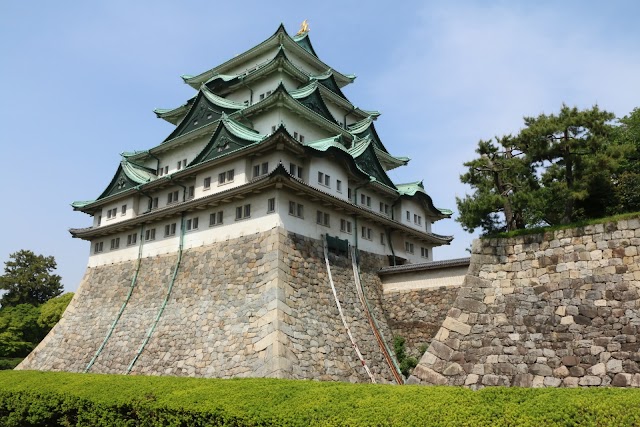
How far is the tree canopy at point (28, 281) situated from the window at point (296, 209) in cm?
4534

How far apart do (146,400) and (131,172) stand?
25.3 meters

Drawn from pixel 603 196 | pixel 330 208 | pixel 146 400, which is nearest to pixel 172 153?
pixel 330 208

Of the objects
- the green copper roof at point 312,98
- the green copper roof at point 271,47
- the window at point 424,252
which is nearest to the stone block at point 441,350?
the window at point 424,252

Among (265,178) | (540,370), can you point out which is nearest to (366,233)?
(265,178)

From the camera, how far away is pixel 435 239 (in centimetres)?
3400

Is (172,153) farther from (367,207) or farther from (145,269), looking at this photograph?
(367,207)

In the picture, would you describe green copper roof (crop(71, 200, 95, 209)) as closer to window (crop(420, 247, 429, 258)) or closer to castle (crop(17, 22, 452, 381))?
castle (crop(17, 22, 452, 381))

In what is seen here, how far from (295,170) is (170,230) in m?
9.12

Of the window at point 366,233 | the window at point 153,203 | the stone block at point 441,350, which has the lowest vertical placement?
the stone block at point 441,350

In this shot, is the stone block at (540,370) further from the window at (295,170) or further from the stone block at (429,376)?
the window at (295,170)

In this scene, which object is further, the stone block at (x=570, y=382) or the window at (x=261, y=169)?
the window at (x=261, y=169)

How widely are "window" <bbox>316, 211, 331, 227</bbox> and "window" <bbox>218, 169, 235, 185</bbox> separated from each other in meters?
5.55

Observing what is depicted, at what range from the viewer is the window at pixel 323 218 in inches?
1025

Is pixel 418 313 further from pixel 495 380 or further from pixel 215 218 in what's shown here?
pixel 215 218
